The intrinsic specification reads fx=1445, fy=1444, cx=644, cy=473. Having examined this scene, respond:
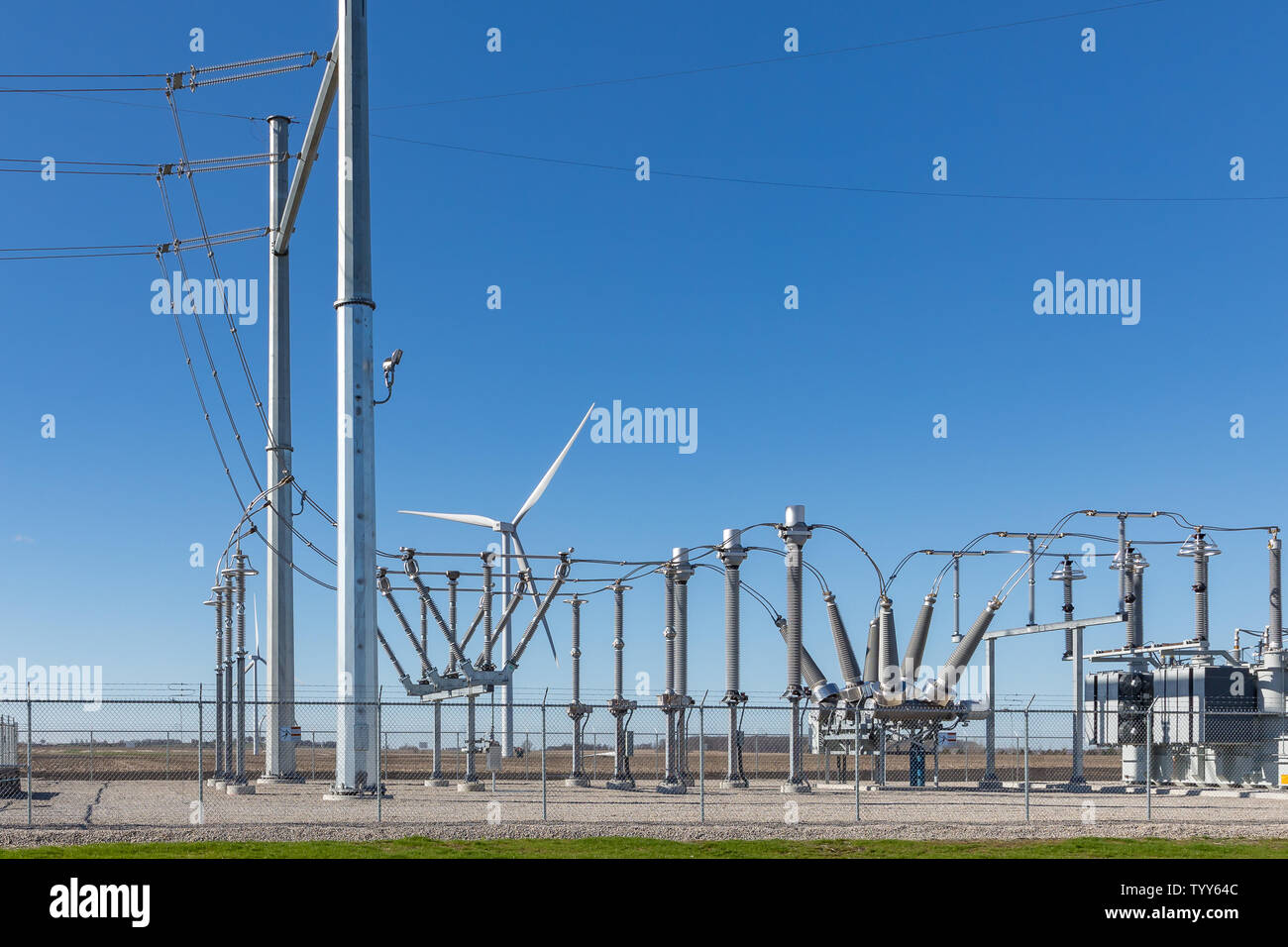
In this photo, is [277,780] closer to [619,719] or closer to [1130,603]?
[619,719]

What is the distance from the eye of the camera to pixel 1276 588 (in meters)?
35.7

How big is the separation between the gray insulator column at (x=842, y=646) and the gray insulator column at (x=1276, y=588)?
10985 mm

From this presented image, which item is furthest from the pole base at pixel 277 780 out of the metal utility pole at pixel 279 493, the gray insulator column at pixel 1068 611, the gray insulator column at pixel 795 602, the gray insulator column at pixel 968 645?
the gray insulator column at pixel 1068 611

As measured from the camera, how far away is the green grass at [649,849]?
59.0 feet

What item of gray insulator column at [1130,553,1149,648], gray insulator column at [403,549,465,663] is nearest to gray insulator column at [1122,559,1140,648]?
gray insulator column at [1130,553,1149,648]

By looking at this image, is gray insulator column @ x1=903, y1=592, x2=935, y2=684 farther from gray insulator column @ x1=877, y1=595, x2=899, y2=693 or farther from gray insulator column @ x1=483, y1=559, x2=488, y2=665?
gray insulator column @ x1=483, y1=559, x2=488, y2=665

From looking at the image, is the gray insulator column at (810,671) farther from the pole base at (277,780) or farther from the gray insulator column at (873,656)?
the pole base at (277,780)

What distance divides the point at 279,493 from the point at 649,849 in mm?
16901
